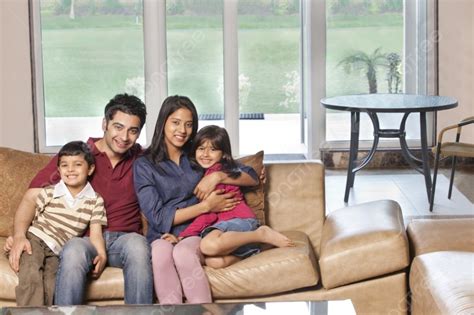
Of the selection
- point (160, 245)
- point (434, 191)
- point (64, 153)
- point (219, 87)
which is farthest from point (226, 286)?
point (219, 87)

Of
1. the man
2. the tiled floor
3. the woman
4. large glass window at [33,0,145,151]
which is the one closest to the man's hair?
the man

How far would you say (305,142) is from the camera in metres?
8.06

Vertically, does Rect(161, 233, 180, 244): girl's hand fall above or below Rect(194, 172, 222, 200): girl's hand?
below

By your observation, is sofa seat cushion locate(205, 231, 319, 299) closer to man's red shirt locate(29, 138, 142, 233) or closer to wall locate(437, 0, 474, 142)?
man's red shirt locate(29, 138, 142, 233)

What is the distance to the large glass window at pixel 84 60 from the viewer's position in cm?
780

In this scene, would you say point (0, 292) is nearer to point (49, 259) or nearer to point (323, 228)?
point (49, 259)

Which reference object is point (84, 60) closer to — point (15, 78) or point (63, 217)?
point (15, 78)

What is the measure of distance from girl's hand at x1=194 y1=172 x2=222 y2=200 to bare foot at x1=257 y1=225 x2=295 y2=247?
273 millimetres

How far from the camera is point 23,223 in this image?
13.5 ft

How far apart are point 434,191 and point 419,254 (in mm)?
2683

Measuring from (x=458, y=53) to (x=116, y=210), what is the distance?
4.17 metres

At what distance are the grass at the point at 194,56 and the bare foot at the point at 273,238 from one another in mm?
3848

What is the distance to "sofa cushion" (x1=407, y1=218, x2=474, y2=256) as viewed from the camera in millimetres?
4020

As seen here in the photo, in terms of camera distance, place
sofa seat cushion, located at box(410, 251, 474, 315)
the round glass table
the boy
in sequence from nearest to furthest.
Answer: sofa seat cushion, located at box(410, 251, 474, 315)
the boy
the round glass table
